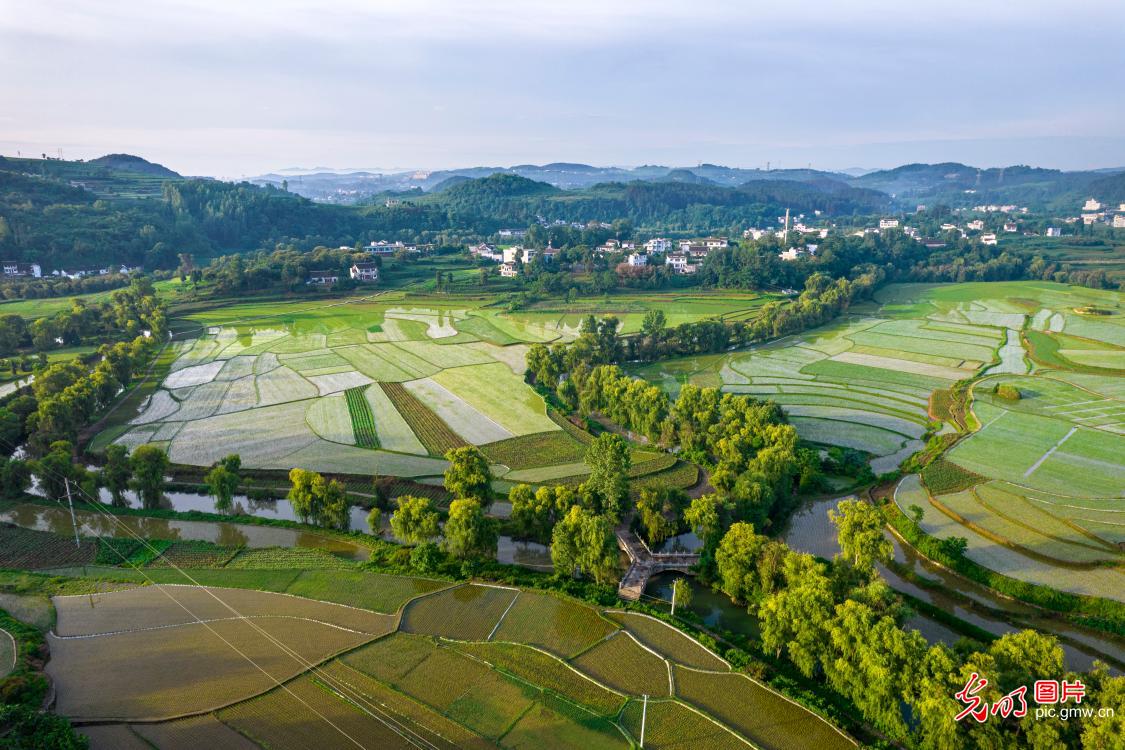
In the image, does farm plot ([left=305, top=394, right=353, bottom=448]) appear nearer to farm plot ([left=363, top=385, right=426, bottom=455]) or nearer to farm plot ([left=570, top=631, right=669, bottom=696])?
farm plot ([left=363, top=385, right=426, bottom=455])

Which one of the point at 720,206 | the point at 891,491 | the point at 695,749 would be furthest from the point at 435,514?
the point at 720,206

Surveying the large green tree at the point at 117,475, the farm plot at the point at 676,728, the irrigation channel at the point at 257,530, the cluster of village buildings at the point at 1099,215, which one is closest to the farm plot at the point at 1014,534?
the farm plot at the point at 676,728

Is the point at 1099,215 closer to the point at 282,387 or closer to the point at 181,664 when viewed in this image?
the point at 282,387

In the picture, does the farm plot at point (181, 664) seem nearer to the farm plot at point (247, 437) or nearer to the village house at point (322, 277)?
the farm plot at point (247, 437)

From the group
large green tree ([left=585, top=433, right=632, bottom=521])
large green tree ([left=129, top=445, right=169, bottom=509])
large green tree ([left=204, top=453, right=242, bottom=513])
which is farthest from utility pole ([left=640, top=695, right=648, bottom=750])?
large green tree ([left=129, top=445, right=169, bottom=509])

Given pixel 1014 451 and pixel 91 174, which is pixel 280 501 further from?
pixel 91 174
